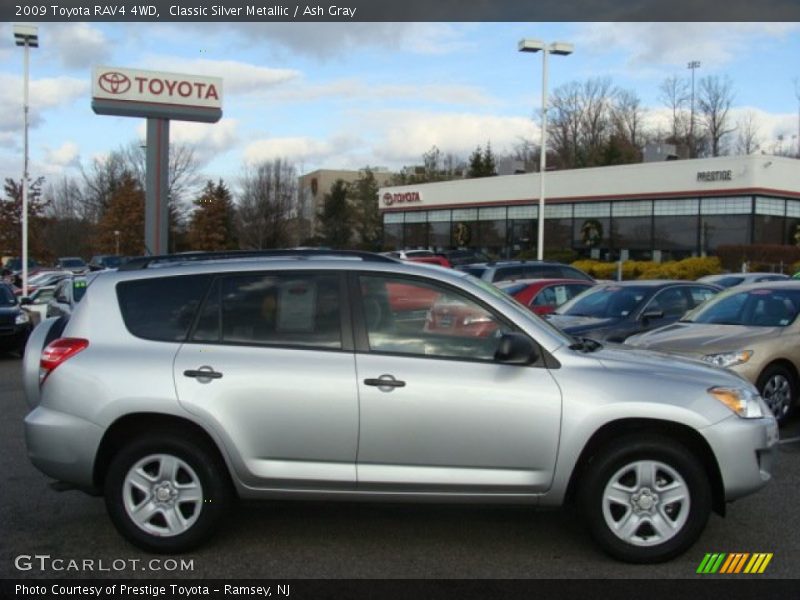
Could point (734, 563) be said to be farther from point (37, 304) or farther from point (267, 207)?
point (267, 207)

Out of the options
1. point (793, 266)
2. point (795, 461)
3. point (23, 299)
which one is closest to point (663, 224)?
→ point (793, 266)

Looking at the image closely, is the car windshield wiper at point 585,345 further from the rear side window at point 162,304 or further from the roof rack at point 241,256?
the rear side window at point 162,304

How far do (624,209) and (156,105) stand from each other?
2339 centimetres

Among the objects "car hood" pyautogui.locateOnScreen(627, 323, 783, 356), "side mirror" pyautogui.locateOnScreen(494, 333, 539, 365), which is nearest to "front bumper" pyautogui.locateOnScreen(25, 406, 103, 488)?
"side mirror" pyautogui.locateOnScreen(494, 333, 539, 365)

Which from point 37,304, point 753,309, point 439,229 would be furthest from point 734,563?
point 439,229

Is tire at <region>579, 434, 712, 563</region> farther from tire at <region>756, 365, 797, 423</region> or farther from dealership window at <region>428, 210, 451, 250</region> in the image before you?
dealership window at <region>428, 210, 451, 250</region>

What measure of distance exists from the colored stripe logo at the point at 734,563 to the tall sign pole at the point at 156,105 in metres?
34.5

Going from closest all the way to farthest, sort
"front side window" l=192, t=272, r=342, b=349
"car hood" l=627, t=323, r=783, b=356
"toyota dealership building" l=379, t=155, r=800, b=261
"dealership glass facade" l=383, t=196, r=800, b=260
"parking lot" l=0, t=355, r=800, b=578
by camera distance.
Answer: "parking lot" l=0, t=355, r=800, b=578, "front side window" l=192, t=272, r=342, b=349, "car hood" l=627, t=323, r=783, b=356, "toyota dealership building" l=379, t=155, r=800, b=261, "dealership glass facade" l=383, t=196, r=800, b=260

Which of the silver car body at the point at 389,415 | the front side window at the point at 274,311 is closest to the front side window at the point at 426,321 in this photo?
the silver car body at the point at 389,415

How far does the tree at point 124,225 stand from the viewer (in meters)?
59.7

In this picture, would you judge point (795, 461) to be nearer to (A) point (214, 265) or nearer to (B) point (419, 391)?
(B) point (419, 391)

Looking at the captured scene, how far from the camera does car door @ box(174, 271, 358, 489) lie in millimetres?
4715

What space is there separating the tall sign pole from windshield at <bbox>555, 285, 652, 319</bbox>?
2824cm

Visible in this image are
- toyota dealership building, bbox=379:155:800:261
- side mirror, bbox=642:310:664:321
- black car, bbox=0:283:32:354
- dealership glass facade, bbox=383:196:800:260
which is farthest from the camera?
dealership glass facade, bbox=383:196:800:260
